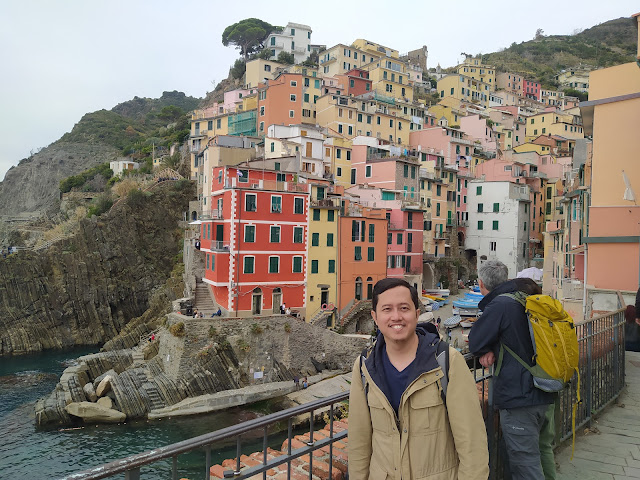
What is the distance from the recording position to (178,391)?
24469mm

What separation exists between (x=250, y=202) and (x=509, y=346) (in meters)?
24.9

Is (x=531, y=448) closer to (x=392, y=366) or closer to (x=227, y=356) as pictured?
(x=392, y=366)

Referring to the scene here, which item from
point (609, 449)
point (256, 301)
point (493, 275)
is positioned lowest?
point (256, 301)

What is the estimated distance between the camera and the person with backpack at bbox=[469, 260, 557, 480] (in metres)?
3.71

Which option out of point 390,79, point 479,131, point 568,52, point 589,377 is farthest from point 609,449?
point 568,52

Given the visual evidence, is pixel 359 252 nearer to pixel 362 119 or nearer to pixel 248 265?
pixel 248 265

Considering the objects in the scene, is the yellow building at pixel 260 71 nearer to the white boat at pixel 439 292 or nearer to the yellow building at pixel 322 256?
the yellow building at pixel 322 256

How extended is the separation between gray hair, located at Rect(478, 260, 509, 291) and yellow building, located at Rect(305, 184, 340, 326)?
85.0ft

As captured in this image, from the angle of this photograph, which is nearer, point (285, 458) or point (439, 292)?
point (285, 458)

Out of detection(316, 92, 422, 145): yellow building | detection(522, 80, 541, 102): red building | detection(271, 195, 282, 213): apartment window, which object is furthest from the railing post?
detection(522, 80, 541, 102): red building

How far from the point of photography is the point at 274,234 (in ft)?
94.3

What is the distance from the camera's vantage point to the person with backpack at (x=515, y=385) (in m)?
3.71

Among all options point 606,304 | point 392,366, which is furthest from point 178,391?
point 392,366

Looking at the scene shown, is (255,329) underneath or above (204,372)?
above
